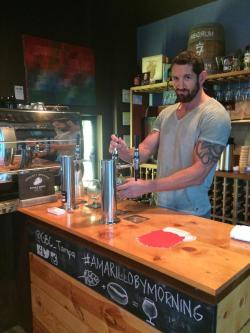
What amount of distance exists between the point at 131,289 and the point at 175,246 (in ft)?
0.76

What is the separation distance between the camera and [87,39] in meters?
3.37

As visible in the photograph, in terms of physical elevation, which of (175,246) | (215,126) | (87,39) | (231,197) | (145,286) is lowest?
(231,197)

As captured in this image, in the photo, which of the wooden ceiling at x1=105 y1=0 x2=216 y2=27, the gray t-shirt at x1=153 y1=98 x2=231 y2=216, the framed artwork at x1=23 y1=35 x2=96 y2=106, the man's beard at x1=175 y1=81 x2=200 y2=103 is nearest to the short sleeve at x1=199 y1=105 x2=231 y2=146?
the gray t-shirt at x1=153 y1=98 x2=231 y2=216

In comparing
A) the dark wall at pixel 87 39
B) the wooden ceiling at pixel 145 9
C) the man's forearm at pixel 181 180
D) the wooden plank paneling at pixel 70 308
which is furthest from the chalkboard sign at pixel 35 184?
the wooden ceiling at pixel 145 9

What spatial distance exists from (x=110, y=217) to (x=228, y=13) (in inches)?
103

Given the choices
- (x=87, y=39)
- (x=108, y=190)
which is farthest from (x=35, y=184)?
(x=87, y=39)

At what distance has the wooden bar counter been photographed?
35.7 inches

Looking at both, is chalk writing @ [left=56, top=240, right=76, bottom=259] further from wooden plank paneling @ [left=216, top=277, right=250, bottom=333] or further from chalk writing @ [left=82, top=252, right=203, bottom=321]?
wooden plank paneling @ [left=216, top=277, right=250, bottom=333]

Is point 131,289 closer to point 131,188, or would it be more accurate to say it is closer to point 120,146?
point 131,188

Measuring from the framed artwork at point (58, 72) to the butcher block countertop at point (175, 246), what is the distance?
173 centimetres

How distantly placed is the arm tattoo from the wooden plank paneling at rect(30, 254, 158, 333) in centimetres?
86

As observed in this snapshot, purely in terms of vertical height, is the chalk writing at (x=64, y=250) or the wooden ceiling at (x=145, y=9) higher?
the wooden ceiling at (x=145, y=9)

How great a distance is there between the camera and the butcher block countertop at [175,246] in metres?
0.89

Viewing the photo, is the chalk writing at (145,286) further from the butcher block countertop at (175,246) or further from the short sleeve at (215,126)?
the short sleeve at (215,126)
